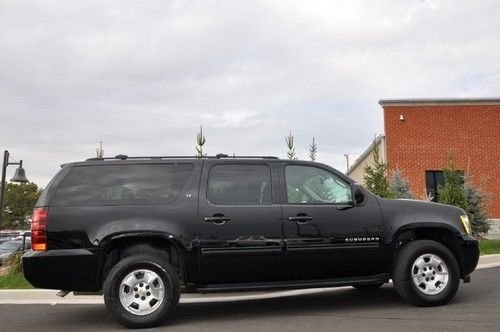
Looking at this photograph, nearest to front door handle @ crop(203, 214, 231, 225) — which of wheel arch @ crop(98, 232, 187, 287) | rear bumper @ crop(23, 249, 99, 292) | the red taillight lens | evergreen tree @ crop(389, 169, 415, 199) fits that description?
wheel arch @ crop(98, 232, 187, 287)

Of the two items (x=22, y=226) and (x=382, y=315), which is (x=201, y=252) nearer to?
(x=382, y=315)

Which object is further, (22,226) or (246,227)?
(22,226)

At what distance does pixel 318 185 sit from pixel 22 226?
7818 cm

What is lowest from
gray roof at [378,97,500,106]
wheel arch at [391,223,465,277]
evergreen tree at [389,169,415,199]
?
wheel arch at [391,223,465,277]

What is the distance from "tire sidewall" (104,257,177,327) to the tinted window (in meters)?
0.99

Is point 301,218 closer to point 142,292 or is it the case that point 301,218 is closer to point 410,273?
point 410,273

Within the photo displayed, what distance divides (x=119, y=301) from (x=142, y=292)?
0.83ft

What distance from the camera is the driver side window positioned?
6531 millimetres

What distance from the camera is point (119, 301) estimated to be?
19.2ft

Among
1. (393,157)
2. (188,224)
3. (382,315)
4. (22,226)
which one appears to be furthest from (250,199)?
(22,226)

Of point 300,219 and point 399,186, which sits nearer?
point 300,219

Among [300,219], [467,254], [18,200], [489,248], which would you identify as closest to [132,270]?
[300,219]

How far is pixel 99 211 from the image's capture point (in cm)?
603

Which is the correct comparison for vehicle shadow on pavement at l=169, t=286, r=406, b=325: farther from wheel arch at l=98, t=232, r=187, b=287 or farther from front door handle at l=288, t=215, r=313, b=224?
front door handle at l=288, t=215, r=313, b=224
